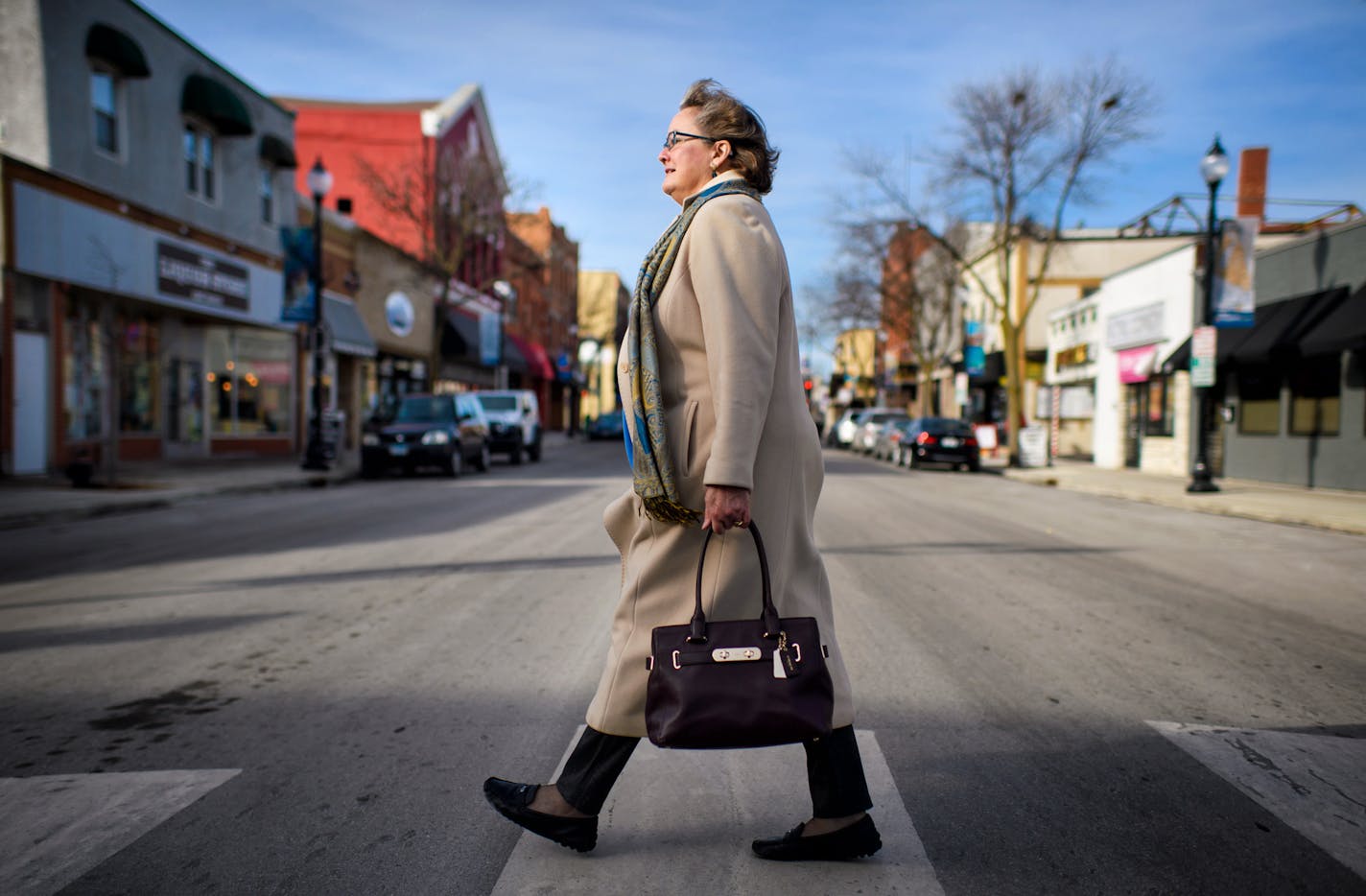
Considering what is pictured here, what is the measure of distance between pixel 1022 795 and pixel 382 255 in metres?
31.9

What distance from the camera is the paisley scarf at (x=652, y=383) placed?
2.44m

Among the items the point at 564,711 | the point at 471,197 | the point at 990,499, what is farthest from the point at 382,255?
the point at 564,711

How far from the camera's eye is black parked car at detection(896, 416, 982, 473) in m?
25.5

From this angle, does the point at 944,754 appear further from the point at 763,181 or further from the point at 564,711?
the point at 763,181

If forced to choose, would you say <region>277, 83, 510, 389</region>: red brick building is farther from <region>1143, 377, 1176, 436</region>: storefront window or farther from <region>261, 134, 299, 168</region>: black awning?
<region>1143, 377, 1176, 436</region>: storefront window

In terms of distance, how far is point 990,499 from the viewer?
15.9 metres

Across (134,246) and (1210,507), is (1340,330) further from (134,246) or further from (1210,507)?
(134,246)

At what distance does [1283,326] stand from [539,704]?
63.0ft

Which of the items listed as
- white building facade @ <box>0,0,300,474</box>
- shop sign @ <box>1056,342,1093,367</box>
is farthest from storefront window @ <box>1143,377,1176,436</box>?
white building facade @ <box>0,0,300,474</box>

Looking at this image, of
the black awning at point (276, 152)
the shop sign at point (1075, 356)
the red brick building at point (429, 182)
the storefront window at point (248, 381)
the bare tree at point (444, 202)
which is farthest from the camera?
the shop sign at point (1075, 356)

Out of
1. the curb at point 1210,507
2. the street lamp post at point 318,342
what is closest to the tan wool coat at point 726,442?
the curb at point 1210,507

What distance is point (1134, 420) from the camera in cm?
2734

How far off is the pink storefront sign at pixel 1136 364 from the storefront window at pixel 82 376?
2390cm

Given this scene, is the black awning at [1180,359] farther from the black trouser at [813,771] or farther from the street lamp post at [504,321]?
the black trouser at [813,771]
